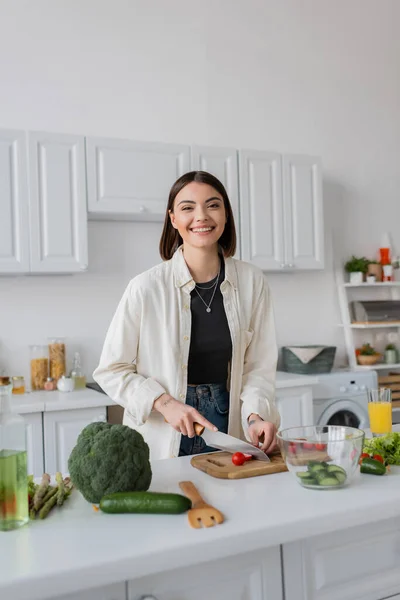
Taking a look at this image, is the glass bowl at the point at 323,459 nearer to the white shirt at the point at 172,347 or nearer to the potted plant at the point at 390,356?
the white shirt at the point at 172,347

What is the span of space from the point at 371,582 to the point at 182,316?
3.18 feet

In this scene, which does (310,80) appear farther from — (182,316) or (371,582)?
(371,582)

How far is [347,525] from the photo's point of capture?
120 cm

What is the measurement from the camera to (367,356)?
168 inches

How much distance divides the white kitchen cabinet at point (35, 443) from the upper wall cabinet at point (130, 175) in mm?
1122

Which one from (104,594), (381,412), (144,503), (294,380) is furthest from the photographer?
(294,380)

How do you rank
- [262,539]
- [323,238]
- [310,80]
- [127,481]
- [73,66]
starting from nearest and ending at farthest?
[262,539] < [127,481] < [73,66] < [323,238] < [310,80]

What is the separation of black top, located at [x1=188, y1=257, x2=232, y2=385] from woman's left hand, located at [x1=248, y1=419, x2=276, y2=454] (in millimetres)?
320

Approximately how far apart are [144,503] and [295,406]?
251 cm

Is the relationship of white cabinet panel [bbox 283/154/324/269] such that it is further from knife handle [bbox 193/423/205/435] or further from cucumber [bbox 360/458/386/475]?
cucumber [bbox 360/458/386/475]

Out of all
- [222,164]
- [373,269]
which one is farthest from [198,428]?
[373,269]

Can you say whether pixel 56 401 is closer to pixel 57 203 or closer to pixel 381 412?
pixel 57 203

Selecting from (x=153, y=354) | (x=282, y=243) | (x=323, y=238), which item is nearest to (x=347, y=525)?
(x=153, y=354)

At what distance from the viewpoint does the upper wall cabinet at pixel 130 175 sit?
335cm
